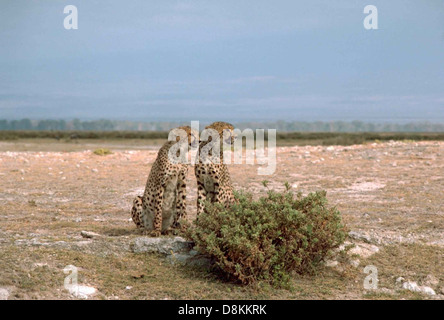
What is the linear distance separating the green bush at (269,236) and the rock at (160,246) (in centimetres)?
20

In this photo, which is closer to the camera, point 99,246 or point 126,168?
point 99,246

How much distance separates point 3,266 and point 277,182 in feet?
28.5

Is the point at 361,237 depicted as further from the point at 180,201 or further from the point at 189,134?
the point at 189,134

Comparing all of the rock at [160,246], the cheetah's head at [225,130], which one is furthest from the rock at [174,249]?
the cheetah's head at [225,130]

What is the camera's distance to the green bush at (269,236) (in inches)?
221

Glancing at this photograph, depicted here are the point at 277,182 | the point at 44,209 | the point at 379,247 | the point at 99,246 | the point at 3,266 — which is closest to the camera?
the point at 3,266

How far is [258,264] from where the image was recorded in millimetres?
5590

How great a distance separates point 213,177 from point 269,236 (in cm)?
137

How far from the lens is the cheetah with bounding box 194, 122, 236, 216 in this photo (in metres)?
6.97

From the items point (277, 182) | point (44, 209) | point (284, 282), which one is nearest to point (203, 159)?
point (284, 282)

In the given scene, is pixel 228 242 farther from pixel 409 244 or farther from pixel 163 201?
pixel 409 244

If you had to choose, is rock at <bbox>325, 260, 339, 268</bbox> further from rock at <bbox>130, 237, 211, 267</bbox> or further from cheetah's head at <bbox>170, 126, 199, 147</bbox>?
cheetah's head at <bbox>170, 126, 199, 147</bbox>

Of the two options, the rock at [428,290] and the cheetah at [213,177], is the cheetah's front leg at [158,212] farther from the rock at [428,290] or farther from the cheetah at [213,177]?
the rock at [428,290]

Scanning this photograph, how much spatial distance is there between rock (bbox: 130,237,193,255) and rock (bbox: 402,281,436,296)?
97.5 inches
